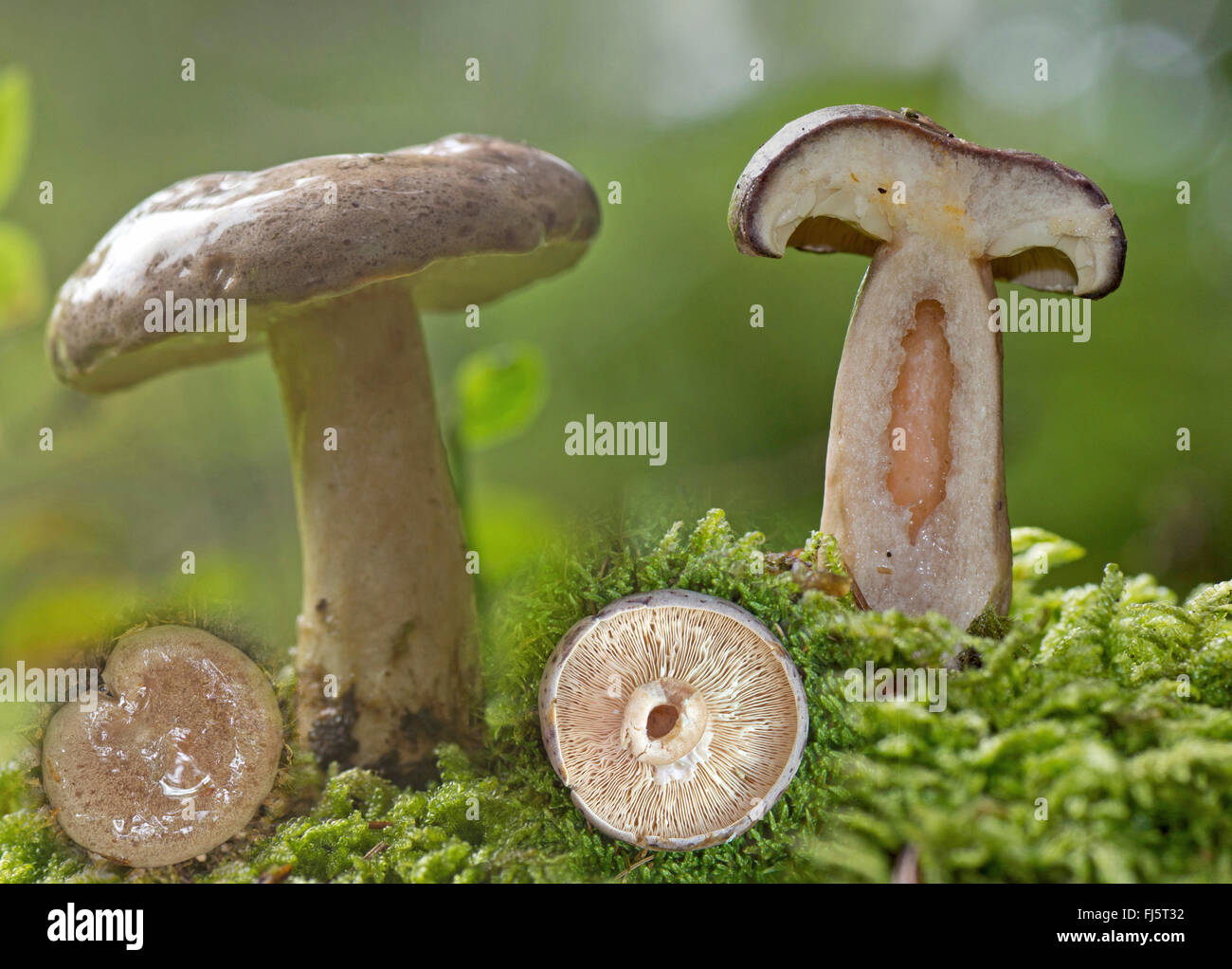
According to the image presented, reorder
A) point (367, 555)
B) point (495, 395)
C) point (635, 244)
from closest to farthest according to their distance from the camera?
point (367, 555) < point (495, 395) < point (635, 244)

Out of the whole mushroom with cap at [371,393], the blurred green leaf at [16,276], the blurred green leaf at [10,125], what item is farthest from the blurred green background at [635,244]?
the blurred green leaf at [10,125]

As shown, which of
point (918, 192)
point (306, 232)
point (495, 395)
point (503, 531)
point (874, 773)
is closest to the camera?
point (874, 773)

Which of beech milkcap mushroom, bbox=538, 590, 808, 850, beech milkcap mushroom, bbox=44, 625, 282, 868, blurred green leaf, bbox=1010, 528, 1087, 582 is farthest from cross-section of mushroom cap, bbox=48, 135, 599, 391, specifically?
blurred green leaf, bbox=1010, 528, 1087, 582

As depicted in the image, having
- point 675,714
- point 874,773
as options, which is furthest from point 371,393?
point 874,773

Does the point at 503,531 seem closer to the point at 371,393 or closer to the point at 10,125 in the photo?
the point at 371,393

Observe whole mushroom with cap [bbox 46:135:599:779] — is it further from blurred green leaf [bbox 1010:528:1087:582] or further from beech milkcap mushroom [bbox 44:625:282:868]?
blurred green leaf [bbox 1010:528:1087:582]

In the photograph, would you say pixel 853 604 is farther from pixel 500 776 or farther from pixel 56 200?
pixel 56 200
